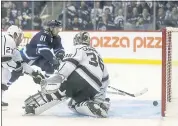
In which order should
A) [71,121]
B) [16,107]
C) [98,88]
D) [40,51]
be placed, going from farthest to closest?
1. [40,51]
2. [16,107]
3. [98,88]
4. [71,121]

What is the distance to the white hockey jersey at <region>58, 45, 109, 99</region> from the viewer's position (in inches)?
152

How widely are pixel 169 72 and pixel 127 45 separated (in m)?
3.93

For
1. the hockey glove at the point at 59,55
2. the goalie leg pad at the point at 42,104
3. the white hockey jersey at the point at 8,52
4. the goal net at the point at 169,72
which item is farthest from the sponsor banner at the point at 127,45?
the goalie leg pad at the point at 42,104

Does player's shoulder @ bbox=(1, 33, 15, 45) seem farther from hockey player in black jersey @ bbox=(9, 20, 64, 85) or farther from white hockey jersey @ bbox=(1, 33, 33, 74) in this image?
hockey player in black jersey @ bbox=(9, 20, 64, 85)

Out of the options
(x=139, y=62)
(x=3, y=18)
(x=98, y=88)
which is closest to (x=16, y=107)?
(x=98, y=88)

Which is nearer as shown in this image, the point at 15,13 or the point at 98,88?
the point at 98,88

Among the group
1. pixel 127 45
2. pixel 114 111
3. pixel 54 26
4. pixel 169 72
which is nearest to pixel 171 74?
pixel 169 72

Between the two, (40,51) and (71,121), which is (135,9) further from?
(71,121)

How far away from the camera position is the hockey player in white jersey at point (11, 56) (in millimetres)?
4246

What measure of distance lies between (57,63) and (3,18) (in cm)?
371

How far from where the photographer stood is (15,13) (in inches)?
351

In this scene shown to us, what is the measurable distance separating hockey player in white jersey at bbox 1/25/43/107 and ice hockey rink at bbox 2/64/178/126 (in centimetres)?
30

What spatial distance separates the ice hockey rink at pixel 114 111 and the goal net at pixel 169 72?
12cm

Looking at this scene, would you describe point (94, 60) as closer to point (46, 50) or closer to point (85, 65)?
point (85, 65)
